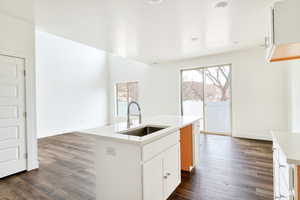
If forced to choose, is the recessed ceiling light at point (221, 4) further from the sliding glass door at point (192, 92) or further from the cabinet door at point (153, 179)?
the sliding glass door at point (192, 92)

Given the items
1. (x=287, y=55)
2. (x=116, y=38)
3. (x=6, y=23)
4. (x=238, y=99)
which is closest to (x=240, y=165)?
(x=287, y=55)

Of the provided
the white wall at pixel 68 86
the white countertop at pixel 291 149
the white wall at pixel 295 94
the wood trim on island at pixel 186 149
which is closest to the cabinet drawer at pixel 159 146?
the wood trim on island at pixel 186 149

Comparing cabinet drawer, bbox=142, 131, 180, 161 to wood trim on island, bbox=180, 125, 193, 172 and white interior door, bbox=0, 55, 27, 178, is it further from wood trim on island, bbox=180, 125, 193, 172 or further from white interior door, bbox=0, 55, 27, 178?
white interior door, bbox=0, 55, 27, 178

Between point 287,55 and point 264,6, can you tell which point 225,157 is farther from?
point 264,6

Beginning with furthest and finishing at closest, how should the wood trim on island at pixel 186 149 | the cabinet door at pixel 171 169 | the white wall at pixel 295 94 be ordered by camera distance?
the white wall at pixel 295 94, the wood trim on island at pixel 186 149, the cabinet door at pixel 171 169

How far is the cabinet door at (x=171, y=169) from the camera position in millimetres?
1770

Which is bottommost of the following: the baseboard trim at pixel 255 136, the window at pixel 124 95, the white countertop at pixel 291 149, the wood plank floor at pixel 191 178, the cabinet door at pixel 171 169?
the wood plank floor at pixel 191 178

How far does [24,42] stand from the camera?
8.90ft

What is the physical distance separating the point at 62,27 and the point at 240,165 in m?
4.27

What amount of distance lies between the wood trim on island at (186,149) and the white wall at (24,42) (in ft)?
8.79

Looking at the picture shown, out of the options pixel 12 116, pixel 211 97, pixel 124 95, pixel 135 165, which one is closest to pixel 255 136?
pixel 211 97

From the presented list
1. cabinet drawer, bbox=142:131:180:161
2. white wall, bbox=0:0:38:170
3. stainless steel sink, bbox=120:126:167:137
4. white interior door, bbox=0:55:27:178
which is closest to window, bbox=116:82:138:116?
white wall, bbox=0:0:38:170

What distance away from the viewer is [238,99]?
4664 mm

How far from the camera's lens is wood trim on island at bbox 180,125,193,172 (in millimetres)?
2549
